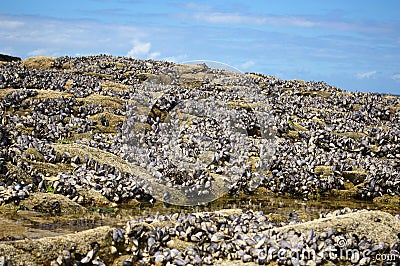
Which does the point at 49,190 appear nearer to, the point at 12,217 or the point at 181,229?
the point at 12,217

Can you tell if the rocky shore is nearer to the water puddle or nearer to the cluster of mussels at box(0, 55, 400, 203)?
the cluster of mussels at box(0, 55, 400, 203)

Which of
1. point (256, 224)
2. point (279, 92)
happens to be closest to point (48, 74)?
point (279, 92)

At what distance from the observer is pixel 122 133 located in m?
16.3

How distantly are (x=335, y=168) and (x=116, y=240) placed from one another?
8.51 metres

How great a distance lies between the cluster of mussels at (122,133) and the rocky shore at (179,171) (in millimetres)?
44
